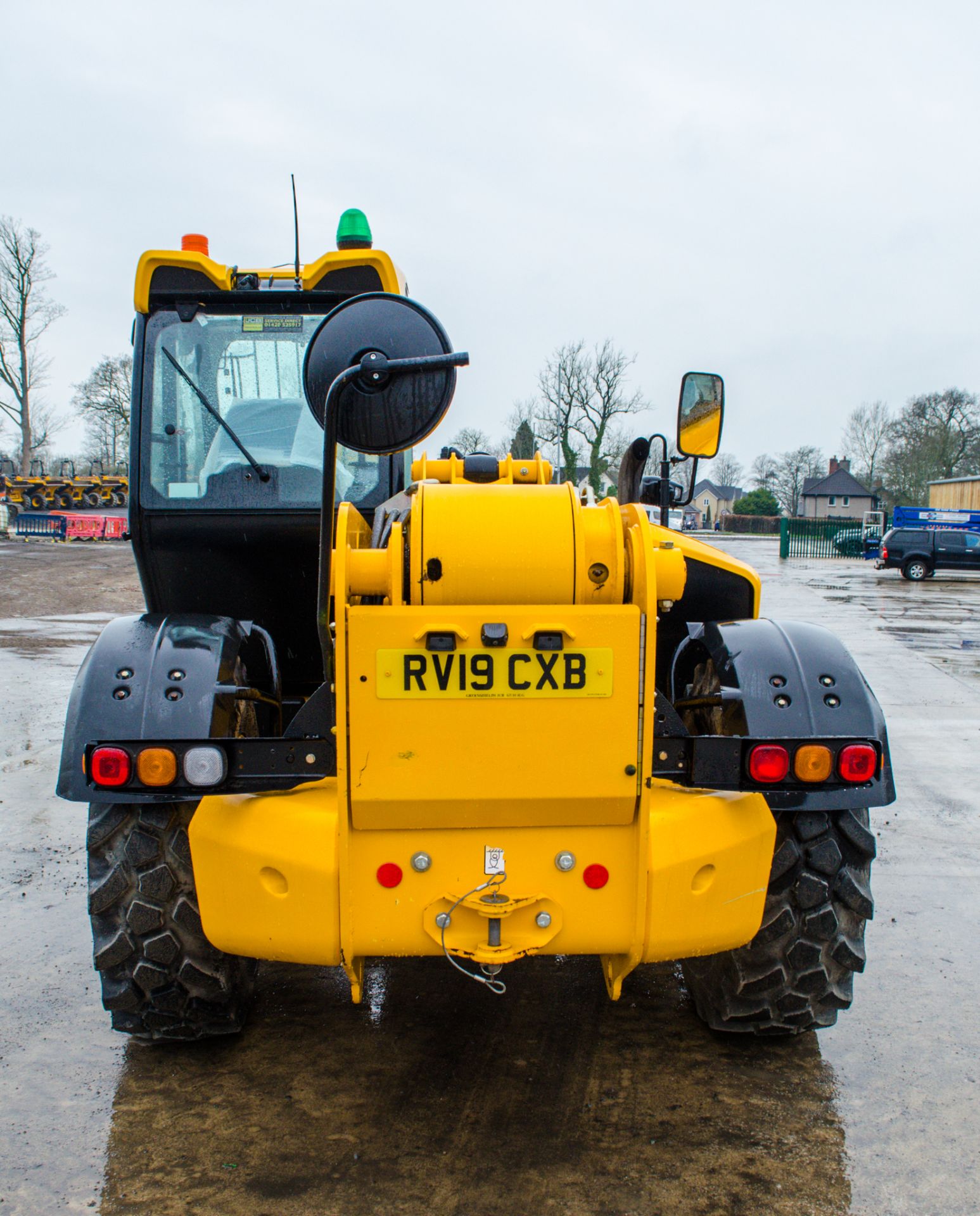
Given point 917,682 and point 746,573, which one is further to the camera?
point 917,682

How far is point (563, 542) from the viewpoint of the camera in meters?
2.44

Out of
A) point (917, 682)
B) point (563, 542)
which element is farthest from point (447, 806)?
point (917, 682)

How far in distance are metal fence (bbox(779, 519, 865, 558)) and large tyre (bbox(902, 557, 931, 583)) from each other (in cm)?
1048

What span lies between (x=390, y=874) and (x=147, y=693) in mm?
853

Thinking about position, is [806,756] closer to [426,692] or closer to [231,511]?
[426,692]

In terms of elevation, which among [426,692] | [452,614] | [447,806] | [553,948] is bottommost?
[553,948]

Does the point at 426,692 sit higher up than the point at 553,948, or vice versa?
the point at 426,692

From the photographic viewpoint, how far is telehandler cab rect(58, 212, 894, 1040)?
2381 millimetres

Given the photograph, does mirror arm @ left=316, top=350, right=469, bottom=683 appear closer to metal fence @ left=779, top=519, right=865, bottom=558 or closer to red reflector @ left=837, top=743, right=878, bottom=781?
red reflector @ left=837, top=743, right=878, bottom=781

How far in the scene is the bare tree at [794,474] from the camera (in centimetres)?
8850

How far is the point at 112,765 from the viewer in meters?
2.61

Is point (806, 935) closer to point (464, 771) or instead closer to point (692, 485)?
point (464, 771)

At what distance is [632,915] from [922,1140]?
1082 millimetres

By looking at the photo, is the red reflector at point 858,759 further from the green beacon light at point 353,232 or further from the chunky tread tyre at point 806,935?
the green beacon light at point 353,232
